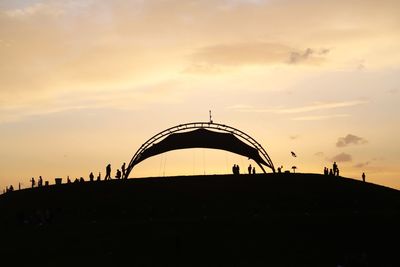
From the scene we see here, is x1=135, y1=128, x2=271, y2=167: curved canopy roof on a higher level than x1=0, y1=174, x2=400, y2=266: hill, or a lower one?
higher

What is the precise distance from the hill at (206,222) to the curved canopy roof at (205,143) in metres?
14.9

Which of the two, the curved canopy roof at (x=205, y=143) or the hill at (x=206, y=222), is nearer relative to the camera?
the hill at (x=206, y=222)

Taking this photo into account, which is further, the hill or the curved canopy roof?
the curved canopy roof

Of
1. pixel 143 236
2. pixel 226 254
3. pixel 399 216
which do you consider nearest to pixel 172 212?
pixel 143 236

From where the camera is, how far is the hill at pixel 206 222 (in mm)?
42469

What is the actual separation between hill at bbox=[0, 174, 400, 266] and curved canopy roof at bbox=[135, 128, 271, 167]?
14.9 metres

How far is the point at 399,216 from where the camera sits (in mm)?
48562

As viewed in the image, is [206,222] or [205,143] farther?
[205,143]

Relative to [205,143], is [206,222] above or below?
below

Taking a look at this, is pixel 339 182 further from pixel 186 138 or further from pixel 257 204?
pixel 186 138

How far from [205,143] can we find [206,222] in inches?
1127

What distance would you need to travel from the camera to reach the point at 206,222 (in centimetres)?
4681

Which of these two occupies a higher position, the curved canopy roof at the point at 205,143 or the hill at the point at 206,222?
the curved canopy roof at the point at 205,143

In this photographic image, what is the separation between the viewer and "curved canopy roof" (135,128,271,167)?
245 feet
